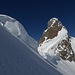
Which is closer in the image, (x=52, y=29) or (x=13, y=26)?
(x=13, y=26)

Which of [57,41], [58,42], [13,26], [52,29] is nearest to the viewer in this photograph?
[13,26]

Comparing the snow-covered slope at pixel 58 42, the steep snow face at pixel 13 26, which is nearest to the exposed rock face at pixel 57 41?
the snow-covered slope at pixel 58 42

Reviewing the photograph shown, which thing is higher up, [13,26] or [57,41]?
[57,41]

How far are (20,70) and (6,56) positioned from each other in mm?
792

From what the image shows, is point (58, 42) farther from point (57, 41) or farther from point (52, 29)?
point (52, 29)

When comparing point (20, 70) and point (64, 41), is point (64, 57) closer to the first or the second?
point (64, 41)

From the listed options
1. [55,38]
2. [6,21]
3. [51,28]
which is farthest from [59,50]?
[6,21]

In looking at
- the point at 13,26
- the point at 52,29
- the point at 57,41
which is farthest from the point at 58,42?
the point at 13,26

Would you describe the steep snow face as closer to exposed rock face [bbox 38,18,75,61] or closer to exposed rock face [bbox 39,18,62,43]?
exposed rock face [bbox 38,18,75,61]

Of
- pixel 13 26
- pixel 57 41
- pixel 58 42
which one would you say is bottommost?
pixel 13 26

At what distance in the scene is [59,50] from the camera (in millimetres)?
65000

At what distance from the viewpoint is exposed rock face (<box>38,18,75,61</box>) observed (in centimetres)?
6438

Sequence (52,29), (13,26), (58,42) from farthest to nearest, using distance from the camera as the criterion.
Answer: (52,29), (58,42), (13,26)

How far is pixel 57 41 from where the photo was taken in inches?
2734
